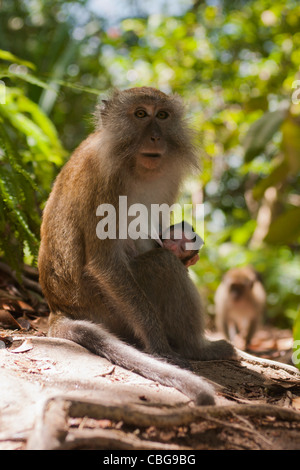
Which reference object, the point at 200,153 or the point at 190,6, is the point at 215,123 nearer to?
the point at 190,6

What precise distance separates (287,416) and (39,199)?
3.66 meters

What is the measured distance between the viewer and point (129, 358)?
3.06 metres

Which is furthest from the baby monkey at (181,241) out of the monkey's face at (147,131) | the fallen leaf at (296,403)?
the fallen leaf at (296,403)

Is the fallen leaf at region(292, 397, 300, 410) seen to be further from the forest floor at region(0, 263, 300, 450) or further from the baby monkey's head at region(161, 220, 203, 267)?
the baby monkey's head at region(161, 220, 203, 267)

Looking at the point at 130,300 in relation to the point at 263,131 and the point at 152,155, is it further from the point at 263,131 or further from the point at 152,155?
the point at 263,131

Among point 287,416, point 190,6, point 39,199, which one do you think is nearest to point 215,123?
point 190,6

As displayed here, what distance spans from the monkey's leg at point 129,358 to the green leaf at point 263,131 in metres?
1.52

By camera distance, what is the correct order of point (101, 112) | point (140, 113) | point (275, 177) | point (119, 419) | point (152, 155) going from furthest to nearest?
point (101, 112) < point (140, 113) < point (152, 155) < point (119, 419) < point (275, 177)

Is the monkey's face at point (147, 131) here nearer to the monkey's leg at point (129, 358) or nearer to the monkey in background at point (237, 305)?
the monkey's leg at point (129, 358)

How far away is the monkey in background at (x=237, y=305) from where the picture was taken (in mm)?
8094

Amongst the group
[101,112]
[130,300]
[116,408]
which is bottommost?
[116,408]

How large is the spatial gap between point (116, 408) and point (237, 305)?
20.6 feet

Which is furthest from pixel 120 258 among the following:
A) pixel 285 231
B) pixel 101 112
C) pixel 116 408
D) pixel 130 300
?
pixel 285 231

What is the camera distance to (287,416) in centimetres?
238
